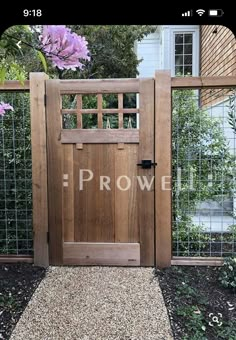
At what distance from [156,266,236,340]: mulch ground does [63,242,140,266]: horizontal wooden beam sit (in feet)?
0.93

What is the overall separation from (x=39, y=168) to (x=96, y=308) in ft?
4.25

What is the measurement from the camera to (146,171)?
129 inches

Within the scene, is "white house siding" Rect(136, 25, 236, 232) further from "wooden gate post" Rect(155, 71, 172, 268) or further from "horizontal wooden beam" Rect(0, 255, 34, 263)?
"horizontal wooden beam" Rect(0, 255, 34, 263)

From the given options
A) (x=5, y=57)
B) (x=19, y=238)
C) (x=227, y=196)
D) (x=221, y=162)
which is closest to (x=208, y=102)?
(x=221, y=162)

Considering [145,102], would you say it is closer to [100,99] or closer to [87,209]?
[100,99]

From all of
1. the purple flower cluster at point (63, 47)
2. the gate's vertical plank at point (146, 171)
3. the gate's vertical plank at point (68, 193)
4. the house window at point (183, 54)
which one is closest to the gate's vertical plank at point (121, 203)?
the gate's vertical plank at point (146, 171)

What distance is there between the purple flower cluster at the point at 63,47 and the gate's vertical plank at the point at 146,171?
2336mm

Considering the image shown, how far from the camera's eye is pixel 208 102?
3766mm

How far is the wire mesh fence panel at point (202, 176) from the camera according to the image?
3371 millimetres

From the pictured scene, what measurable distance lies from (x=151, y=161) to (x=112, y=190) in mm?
415

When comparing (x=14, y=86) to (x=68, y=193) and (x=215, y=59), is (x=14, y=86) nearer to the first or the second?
(x=68, y=193)
